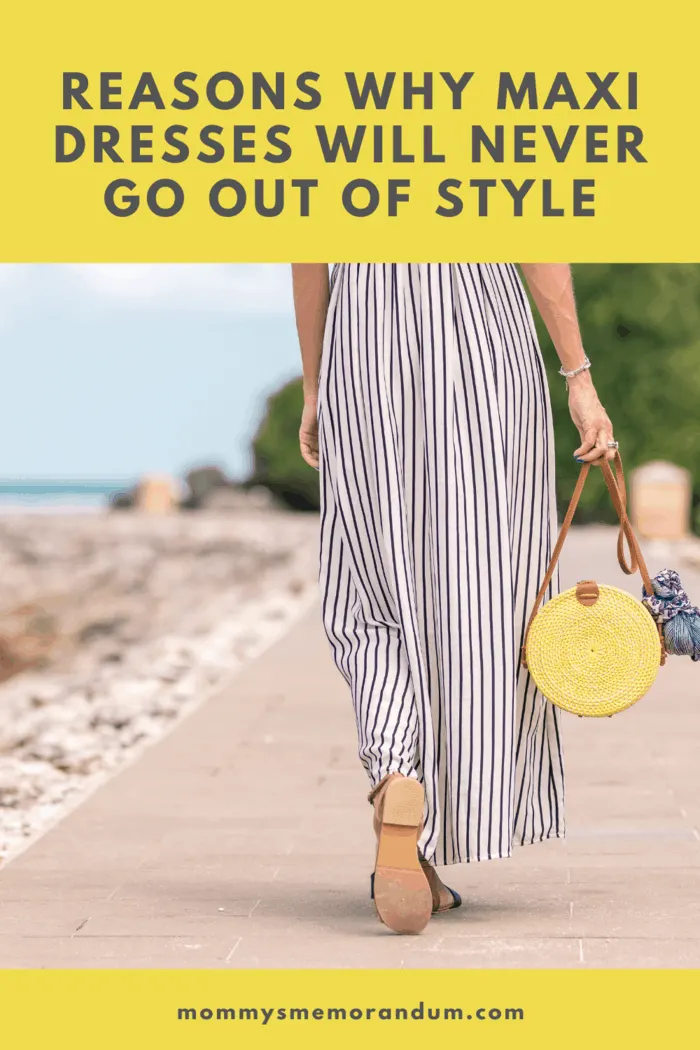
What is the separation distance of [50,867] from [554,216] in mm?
2012

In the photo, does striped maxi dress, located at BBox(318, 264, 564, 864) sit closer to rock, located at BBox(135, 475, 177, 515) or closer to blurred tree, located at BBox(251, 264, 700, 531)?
Result: blurred tree, located at BBox(251, 264, 700, 531)

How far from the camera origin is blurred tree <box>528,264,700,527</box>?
1277 inches

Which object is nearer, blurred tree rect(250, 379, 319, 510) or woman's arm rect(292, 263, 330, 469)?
woman's arm rect(292, 263, 330, 469)

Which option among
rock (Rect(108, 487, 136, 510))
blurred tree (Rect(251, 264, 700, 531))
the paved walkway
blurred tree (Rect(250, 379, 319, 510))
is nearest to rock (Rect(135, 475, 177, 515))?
rock (Rect(108, 487, 136, 510))

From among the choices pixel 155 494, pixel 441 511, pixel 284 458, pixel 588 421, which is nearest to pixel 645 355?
pixel 284 458

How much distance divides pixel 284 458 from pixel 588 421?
30271mm

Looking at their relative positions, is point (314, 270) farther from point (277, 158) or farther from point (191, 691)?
point (191, 691)

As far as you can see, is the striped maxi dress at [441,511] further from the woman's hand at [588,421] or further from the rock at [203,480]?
the rock at [203,480]

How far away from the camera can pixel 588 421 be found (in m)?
3.67

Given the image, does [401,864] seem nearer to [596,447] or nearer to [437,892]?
[437,892]

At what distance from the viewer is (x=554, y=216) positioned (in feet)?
14.3

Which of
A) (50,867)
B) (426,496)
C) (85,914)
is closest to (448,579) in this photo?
(426,496)

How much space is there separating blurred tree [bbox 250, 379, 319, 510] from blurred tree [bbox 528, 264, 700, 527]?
4844 millimetres

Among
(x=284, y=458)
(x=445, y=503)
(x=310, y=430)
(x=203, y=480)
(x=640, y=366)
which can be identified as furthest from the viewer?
(x=203, y=480)
